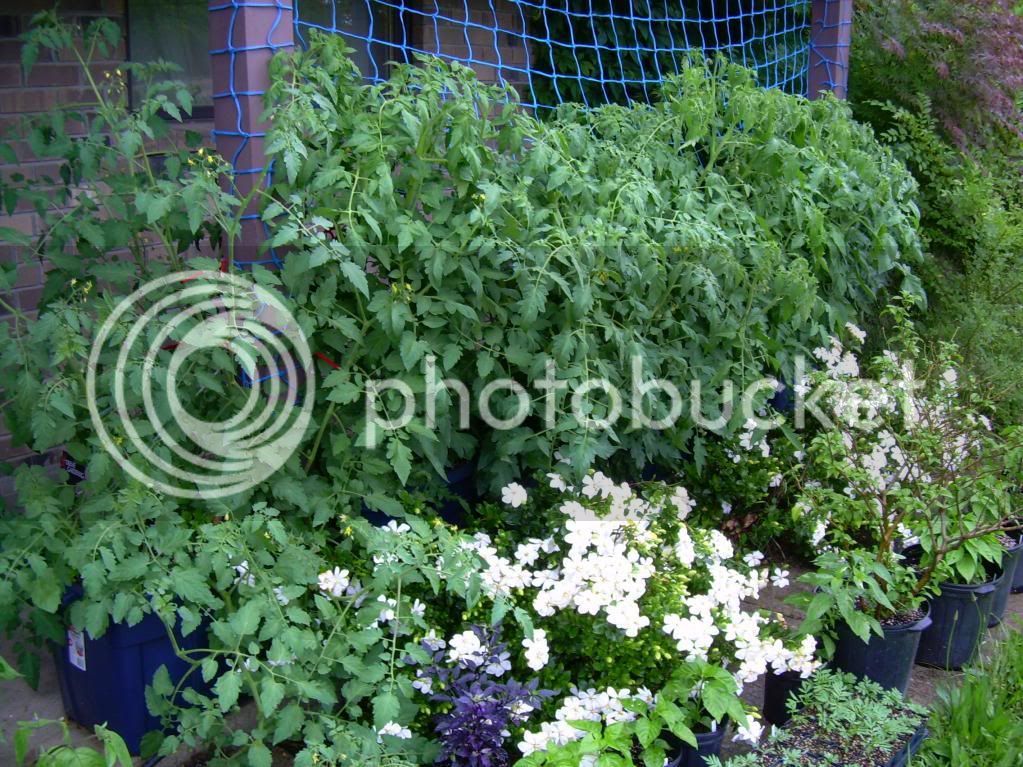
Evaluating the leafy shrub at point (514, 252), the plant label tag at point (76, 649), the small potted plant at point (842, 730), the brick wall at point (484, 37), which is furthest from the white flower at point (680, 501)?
the brick wall at point (484, 37)

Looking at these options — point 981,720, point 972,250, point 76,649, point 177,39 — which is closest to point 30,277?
point 177,39

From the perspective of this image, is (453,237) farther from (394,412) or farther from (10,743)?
(10,743)

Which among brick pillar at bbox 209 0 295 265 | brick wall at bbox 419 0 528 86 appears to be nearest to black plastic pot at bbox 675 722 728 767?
brick pillar at bbox 209 0 295 265

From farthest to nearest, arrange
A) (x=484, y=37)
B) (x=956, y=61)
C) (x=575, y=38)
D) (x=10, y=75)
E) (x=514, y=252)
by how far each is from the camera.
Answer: (x=956, y=61) → (x=575, y=38) → (x=484, y=37) → (x=10, y=75) → (x=514, y=252)

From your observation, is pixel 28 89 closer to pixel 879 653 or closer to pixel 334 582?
pixel 334 582

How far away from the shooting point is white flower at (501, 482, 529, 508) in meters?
3.10

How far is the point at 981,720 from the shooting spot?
9.25 ft

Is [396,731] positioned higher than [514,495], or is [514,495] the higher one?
[514,495]

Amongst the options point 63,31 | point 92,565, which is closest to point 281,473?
point 92,565

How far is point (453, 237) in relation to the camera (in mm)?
2861

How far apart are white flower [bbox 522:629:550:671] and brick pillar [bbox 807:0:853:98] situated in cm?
441

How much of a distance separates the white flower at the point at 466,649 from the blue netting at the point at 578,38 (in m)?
2.66

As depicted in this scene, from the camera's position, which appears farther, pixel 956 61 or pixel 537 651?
pixel 956 61
